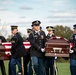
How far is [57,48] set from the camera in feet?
50.5

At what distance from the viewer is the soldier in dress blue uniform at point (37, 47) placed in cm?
1677

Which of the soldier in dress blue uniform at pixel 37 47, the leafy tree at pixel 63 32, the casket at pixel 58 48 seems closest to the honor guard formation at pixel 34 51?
the soldier in dress blue uniform at pixel 37 47

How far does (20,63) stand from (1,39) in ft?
3.93

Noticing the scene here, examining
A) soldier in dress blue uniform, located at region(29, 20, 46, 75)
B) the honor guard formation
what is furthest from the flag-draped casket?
soldier in dress blue uniform, located at region(29, 20, 46, 75)

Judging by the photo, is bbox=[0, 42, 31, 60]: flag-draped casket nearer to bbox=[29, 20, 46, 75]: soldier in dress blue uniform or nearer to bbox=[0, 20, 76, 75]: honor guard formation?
bbox=[0, 20, 76, 75]: honor guard formation

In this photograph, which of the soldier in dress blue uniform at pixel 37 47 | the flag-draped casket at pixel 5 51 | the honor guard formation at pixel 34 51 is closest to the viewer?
the honor guard formation at pixel 34 51

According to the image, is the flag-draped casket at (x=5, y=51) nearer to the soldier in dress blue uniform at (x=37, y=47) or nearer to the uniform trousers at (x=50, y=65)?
the soldier in dress blue uniform at (x=37, y=47)

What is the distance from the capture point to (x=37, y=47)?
1667cm

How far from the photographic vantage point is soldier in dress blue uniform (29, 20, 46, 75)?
16767 mm

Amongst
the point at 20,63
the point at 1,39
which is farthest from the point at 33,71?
the point at 1,39

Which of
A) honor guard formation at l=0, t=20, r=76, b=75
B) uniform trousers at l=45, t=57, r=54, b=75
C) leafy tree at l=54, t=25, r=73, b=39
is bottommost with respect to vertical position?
leafy tree at l=54, t=25, r=73, b=39

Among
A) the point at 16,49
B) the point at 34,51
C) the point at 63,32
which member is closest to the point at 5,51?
the point at 16,49

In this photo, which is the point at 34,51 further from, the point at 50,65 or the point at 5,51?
the point at 50,65

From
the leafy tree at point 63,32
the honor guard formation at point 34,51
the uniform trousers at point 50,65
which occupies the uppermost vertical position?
the honor guard formation at point 34,51
